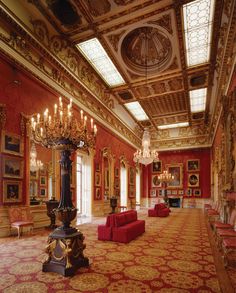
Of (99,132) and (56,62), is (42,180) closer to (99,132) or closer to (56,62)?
(56,62)

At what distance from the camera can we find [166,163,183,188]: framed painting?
60.2 feet

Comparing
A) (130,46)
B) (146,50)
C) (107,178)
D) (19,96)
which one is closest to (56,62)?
(19,96)

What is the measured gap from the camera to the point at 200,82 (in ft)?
35.6

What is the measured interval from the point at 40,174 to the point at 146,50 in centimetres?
610

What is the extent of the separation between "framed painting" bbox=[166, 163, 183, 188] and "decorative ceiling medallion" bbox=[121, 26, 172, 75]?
1061 cm

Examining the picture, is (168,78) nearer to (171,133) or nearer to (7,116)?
(7,116)

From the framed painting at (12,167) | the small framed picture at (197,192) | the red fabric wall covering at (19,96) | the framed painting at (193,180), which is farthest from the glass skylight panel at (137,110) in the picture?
the framed painting at (12,167)

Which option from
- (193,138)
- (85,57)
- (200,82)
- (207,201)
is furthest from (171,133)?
(85,57)

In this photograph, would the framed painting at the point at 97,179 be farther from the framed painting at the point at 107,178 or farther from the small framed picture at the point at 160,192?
the small framed picture at the point at 160,192

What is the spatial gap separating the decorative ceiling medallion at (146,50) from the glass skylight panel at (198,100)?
3.46 meters

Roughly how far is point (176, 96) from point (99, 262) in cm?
1031

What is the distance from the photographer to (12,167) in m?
6.00

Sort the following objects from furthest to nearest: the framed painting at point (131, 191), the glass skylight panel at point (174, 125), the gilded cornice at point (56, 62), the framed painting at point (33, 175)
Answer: the glass skylight panel at point (174, 125)
the framed painting at point (131, 191)
the framed painting at point (33, 175)
the gilded cornice at point (56, 62)

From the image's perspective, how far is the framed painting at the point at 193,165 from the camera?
18109mm
